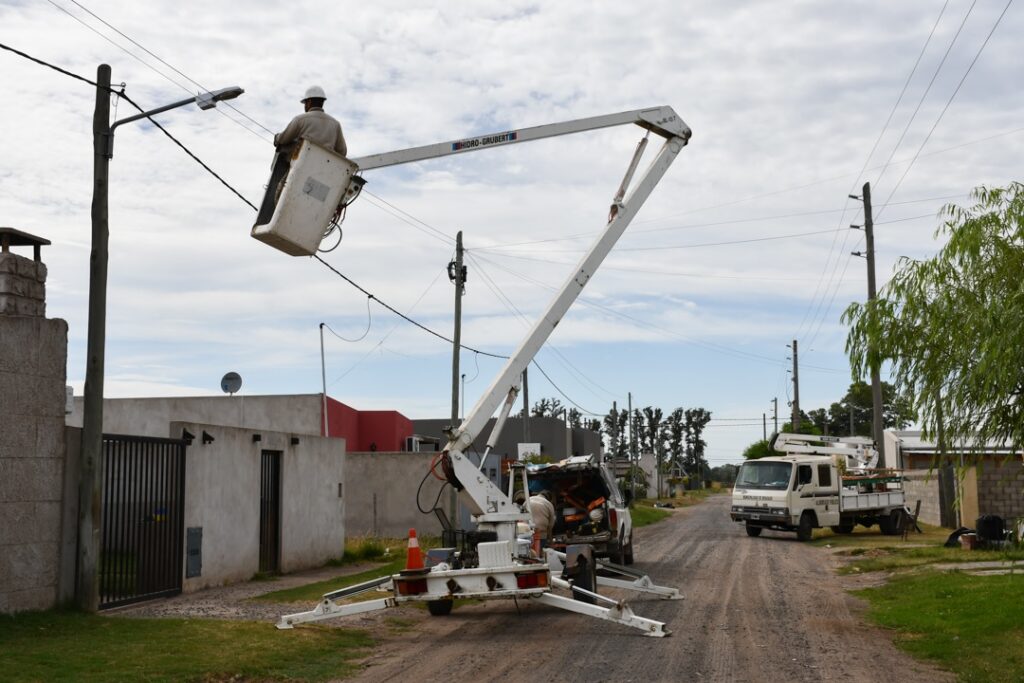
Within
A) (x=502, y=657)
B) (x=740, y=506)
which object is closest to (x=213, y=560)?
(x=502, y=657)

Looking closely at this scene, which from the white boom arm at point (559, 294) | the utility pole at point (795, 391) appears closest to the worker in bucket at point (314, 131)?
the white boom arm at point (559, 294)

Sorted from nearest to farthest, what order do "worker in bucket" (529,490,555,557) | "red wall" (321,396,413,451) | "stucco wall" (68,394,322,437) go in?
"worker in bucket" (529,490,555,557) < "stucco wall" (68,394,322,437) < "red wall" (321,396,413,451)

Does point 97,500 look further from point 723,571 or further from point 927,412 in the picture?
point 723,571

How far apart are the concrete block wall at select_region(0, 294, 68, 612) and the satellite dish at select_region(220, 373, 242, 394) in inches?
626

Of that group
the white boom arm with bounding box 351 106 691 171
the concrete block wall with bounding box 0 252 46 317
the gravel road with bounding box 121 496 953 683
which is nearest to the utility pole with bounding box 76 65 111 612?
the concrete block wall with bounding box 0 252 46 317

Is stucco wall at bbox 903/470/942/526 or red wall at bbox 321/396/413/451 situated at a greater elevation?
red wall at bbox 321/396/413/451

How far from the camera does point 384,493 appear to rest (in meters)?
29.9

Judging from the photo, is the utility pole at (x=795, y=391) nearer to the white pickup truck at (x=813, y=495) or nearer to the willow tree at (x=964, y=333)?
the white pickup truck at (x=813, y=495)

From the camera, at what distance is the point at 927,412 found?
11.4 metres

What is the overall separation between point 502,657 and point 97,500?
593 centimetres

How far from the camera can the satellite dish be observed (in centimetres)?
2933

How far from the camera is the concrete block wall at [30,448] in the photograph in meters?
12.5

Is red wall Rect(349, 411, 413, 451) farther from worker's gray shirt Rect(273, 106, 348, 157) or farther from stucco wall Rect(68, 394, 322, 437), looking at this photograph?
worker's gray shirt Rect(273, 106, 348, 157)

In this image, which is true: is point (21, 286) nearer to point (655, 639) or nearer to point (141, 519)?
point (141, 519)
